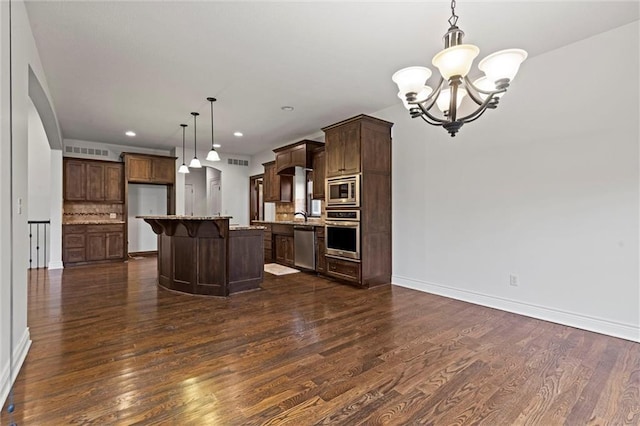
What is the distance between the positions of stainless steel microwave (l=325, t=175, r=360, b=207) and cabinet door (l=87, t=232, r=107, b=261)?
5.23m

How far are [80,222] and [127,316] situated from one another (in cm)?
454

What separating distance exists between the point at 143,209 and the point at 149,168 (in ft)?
4.57

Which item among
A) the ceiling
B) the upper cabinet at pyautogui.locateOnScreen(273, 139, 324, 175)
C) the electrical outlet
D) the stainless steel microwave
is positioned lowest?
the electrical outlet

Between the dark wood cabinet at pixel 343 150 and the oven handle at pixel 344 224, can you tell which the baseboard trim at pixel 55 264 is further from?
the dark wood cabinet at pixel 343 150

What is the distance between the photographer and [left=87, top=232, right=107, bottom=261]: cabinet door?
6.68 meters

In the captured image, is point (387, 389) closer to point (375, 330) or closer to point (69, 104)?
point (375, 330)

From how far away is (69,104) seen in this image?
4.79 m

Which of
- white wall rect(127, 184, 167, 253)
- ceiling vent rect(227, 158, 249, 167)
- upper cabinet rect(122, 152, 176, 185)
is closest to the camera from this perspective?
upper cabinet rect(122, 152, 176, 185)

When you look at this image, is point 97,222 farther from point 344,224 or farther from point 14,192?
point 344,224

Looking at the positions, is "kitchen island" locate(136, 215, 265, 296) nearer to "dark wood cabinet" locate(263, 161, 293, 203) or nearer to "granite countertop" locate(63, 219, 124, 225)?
"dark wood cabinet" locate(263, 161, 293, 203)

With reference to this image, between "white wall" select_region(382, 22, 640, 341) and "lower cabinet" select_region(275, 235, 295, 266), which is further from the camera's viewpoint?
"lower cabinet" select_region(275, 235, 295, 266)

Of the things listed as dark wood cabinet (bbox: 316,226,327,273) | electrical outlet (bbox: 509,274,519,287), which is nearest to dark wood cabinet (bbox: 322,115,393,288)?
dark wood cabinet (bbox: 316,226,327,273)

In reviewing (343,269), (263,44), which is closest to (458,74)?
(263,44)

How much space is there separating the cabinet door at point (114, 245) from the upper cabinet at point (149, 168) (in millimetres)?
1305
